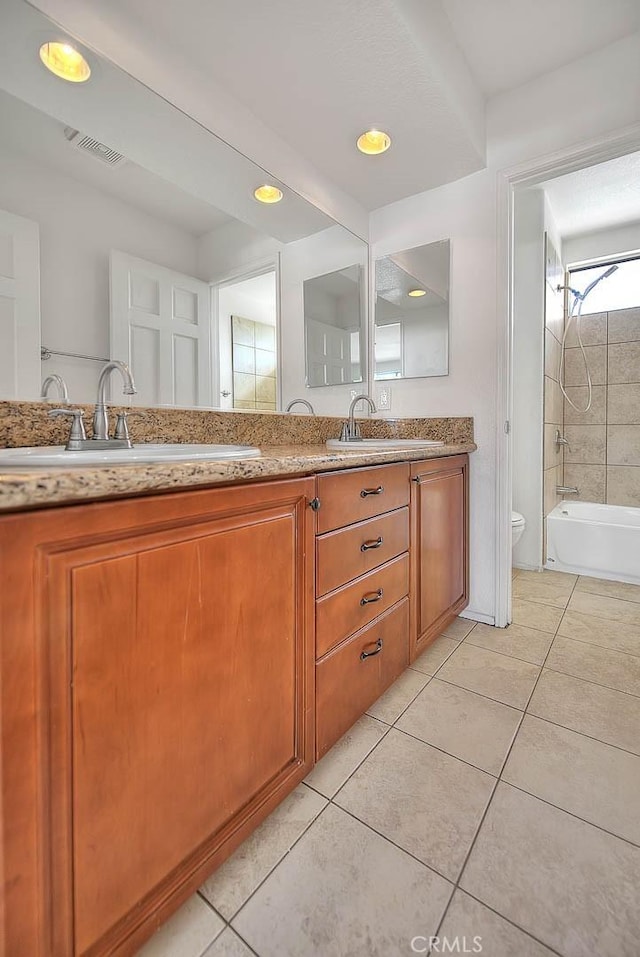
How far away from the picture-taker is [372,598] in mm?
1280

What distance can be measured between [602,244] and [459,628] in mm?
3197

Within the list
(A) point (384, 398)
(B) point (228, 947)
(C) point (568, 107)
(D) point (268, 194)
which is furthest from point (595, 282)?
(B) point (228, 947)

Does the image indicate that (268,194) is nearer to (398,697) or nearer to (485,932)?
(398,697)

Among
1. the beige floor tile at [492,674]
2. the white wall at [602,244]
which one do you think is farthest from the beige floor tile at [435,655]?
the white wall at [602,244]

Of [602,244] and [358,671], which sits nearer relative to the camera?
[358,671]

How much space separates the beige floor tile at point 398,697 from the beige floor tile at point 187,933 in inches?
27.4

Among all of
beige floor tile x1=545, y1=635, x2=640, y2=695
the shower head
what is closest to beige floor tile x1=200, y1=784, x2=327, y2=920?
beige floor tile x1=545, y1=635, x2=640, y2=695

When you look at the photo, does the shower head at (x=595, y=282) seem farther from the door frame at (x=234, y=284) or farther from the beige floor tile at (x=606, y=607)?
the door frame at (x=234, y=284)

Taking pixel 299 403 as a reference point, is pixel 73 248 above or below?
above

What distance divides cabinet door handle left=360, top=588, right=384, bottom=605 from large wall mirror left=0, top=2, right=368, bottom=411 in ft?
2.84

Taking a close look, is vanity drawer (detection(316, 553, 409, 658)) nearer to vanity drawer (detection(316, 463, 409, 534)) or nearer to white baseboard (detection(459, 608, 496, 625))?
vanity drawer (detection(316, 463, 409, 534))

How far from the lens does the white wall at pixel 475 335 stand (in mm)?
2010

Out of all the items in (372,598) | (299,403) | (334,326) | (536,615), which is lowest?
(536,615)

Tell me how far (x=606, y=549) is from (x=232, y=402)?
95.2 inches
